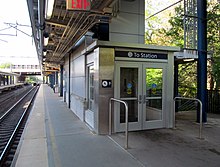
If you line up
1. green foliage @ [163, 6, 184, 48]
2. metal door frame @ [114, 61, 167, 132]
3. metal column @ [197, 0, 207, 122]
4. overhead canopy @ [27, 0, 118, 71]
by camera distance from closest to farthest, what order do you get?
overhead canopy @ [27, 0, 118, 71] < metal door frame @ [114, 61, 167, 132] < metal column @ [197, 0, 207, 122] < green foliage @ [163, 6, 184, 48]

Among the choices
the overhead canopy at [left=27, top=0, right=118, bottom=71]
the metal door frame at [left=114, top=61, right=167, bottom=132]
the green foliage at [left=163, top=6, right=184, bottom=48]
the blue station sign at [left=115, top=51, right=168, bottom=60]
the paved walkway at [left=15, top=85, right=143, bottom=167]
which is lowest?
the paved walkway at [left=15, top=85, right=143, bottom=167]

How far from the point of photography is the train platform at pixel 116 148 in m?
3.65

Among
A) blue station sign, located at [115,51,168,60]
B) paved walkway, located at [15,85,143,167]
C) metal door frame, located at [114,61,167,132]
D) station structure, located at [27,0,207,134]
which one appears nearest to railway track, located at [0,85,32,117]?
paved walkway, located at [15,85,143,167]

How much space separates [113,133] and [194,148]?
2.06 m

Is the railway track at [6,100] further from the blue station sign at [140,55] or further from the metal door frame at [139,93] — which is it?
the blue station sign at [140,55]

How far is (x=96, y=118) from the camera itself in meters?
5.55

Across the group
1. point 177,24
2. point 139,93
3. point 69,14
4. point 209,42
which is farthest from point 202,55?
point 209,42

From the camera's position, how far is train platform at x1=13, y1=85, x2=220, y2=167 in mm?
3652

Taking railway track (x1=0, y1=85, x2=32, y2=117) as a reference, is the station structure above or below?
above

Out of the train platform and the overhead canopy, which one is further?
the overhead canopy

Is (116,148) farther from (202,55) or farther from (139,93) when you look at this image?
(202,55)

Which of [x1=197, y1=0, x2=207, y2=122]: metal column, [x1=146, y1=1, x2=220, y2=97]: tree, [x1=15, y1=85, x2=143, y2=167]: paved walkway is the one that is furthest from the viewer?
[x1=146, y1=1, x2=220, y2=97]: tree

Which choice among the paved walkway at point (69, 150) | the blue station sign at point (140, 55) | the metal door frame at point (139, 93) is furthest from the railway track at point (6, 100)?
the blue station sign at point (140, 55)

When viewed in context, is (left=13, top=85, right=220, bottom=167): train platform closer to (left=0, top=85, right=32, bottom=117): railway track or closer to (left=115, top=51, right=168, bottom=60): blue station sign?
(left=115, top=51, right=168, bottom=60): blue station sign
